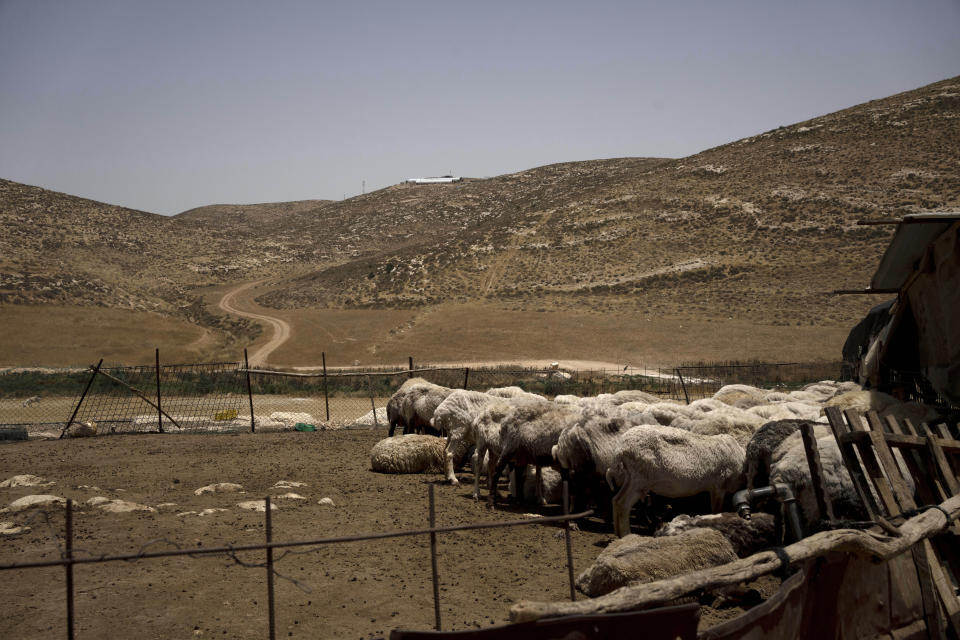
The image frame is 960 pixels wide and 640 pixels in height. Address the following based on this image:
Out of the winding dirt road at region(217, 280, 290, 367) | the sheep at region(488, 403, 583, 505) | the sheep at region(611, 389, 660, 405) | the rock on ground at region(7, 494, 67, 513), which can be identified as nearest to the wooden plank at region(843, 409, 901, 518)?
the sheep at region(488, 403, 583, 505)

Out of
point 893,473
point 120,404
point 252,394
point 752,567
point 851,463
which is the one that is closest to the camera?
point 752,567

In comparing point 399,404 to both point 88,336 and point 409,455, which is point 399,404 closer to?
point 409,455

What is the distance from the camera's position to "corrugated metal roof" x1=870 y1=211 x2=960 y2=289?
Answer: 35.3 ft

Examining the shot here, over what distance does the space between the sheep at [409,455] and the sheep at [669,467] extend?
6.13 m

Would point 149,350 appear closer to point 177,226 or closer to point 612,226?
point 612,226

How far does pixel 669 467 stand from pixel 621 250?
5736cm

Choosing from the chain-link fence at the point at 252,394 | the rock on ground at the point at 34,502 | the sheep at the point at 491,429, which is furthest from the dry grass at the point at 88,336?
the sheep at the point at 491,429

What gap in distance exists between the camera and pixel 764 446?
9625mm

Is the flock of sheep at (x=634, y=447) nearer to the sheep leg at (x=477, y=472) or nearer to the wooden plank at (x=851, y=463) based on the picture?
the sheep leg at (x=477, y=472)

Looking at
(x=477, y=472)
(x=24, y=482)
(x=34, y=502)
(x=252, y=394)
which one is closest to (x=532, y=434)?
(x=477, y=472)

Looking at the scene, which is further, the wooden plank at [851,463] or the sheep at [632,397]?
the sheep at [632,397]

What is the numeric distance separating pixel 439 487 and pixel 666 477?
5531mm

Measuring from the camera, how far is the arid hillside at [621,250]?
5494cm

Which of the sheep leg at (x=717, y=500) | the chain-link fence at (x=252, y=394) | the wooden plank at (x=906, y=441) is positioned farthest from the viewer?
the chain-link fence at (x=252, y=394)
